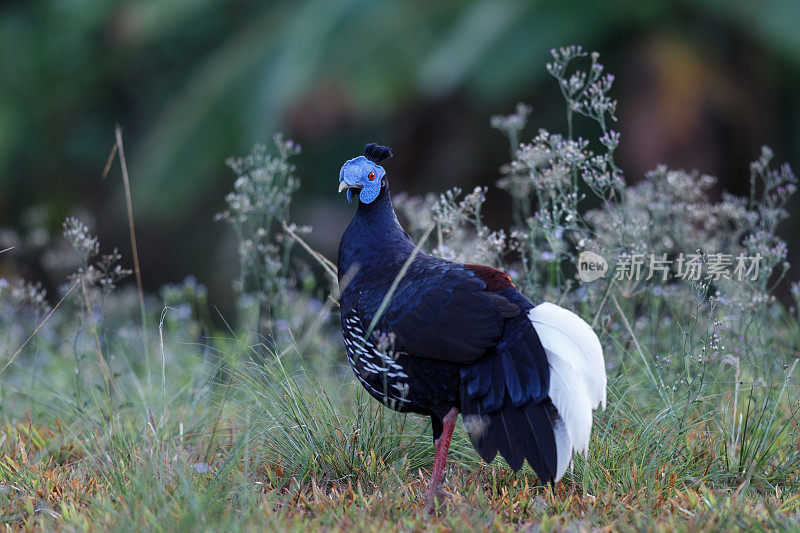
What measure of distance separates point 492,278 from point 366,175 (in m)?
0.64

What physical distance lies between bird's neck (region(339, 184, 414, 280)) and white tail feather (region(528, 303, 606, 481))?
67 cm

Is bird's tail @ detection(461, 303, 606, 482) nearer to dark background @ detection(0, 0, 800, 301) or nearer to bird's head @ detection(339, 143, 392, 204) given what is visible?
bird's head @ detection(339, 143, 392, 204)

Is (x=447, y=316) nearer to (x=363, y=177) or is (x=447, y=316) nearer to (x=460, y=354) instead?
(x=460, y=354)

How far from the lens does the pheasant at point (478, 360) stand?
286 centimetres

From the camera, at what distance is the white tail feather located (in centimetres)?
283

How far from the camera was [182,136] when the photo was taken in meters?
8.31

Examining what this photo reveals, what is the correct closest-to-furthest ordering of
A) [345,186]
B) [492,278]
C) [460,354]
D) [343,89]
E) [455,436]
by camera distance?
[460,354] → [492,278] → [345,186] → [455,436] → [343,89]

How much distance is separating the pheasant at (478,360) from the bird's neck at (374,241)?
6cm

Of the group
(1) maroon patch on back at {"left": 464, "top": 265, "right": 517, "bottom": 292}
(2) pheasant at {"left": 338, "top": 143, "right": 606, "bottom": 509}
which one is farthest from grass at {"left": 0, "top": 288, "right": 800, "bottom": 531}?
(1) maroon patch on back at {"left": 464, "top": 265, "right": 517, "bottom": 292}

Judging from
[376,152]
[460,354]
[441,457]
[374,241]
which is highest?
[376,152]

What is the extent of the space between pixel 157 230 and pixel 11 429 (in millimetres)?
7624

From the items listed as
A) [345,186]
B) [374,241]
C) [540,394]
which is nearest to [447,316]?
[540,394]

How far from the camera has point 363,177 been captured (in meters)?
3.33

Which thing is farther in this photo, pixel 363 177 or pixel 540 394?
pixel 363 177
